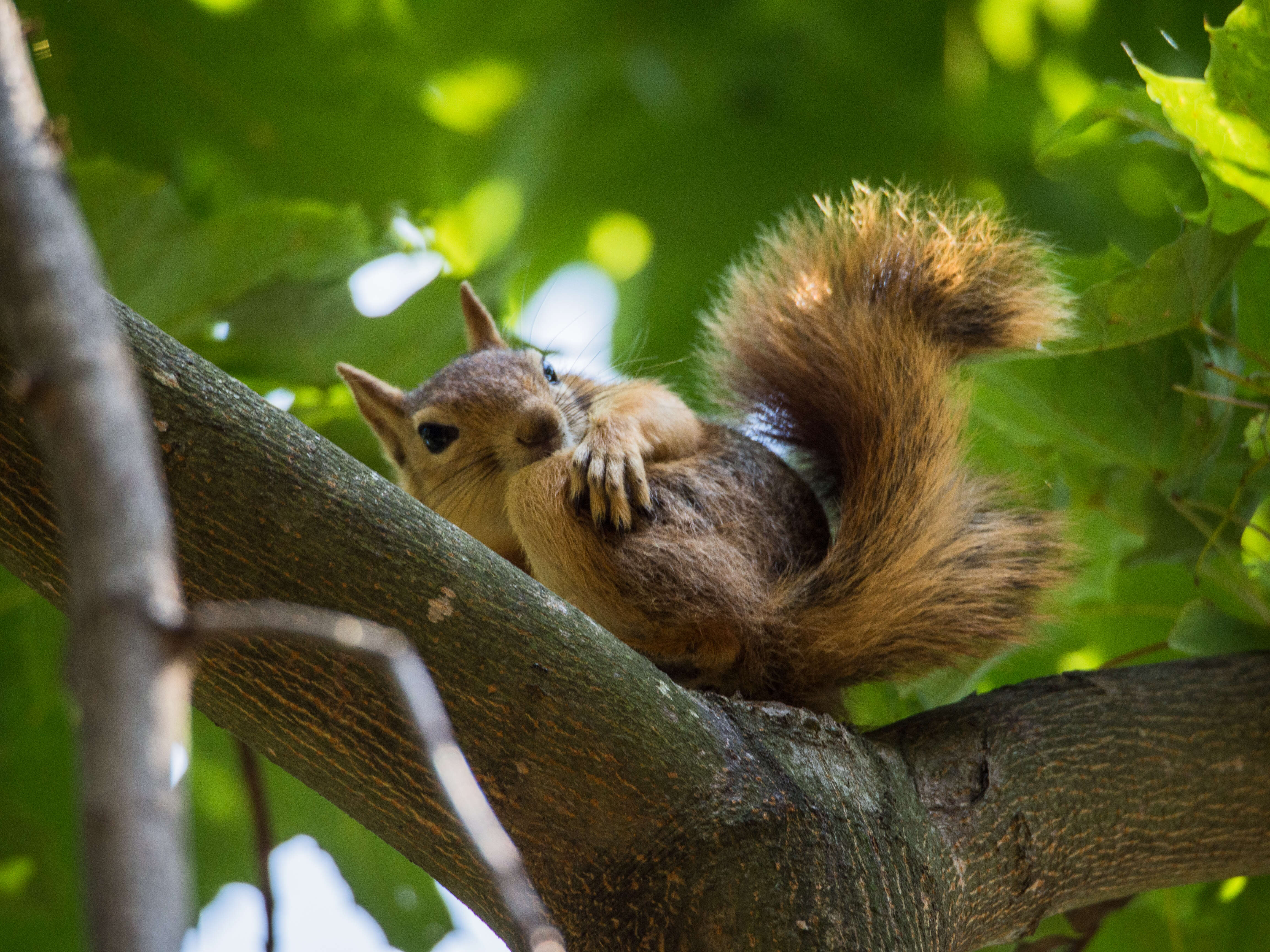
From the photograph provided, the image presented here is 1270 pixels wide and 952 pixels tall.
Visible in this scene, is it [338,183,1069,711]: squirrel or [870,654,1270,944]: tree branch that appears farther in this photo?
[338,183,1069,711]: squirrel

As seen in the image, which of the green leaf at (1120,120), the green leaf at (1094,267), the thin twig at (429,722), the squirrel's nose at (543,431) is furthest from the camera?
the squirrel's nose at (543,431)

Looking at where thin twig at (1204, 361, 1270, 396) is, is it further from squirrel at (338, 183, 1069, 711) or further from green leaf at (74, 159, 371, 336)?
green leaf at (74, 159, 371, 336)

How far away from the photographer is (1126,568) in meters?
2.27

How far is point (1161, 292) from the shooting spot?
6.23 feet

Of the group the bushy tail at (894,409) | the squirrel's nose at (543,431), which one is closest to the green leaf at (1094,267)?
the bushy tail at (894,409)

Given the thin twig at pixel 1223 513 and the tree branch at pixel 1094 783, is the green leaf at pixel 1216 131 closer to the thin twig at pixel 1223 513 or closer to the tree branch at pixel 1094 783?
the thin twig at pixel 1223 513

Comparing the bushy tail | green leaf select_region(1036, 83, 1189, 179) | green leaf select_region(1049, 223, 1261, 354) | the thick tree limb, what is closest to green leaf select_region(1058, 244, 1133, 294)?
the bushy tail

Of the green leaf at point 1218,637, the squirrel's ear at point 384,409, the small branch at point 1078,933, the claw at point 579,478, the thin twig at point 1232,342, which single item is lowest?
the small branch at point 1078,933

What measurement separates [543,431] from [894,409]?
0.75 metres

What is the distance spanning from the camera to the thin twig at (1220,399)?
1.84m

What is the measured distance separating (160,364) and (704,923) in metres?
0.90

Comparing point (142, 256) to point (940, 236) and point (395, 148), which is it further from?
point (940, 236)

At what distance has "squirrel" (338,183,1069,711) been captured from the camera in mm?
1854

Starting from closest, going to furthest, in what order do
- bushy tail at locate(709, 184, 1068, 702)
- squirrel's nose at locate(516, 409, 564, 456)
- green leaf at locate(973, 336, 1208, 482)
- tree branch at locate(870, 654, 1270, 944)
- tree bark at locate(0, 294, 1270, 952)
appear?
tree bark at locate(0, 294, 1270, 952)
tree branch at locate(870, 654, 1270, 944)
bushy tail at locate(709, 184, 1068, 702)
green leaf at locate(973, 336, 1208, 482)
squirrel's nose at locate(516, 409, 564, 456)
